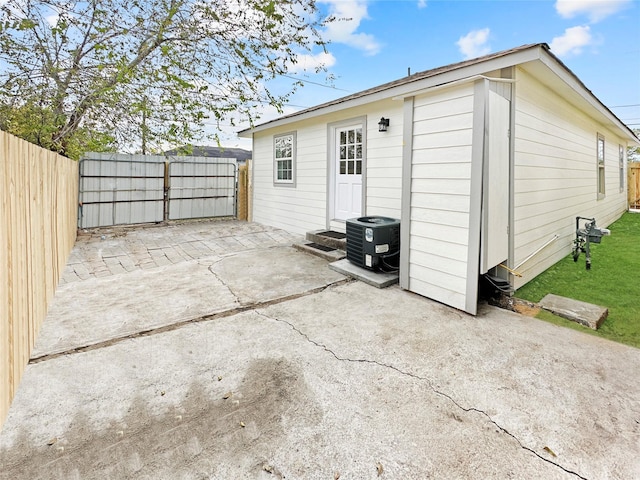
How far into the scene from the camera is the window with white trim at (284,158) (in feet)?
25.1

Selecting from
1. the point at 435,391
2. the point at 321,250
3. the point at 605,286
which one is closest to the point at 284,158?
the point at 321,250

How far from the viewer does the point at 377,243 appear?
4336mm

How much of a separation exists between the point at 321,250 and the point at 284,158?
3195 millimetres

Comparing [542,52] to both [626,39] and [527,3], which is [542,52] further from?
[626,39]

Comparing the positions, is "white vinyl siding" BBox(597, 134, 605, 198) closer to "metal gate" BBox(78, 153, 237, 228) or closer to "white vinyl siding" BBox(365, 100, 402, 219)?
"white vinyl siding" BBox(365, 100, 402, 219)

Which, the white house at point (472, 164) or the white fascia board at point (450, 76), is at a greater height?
the white fascia board at point (450, 76)

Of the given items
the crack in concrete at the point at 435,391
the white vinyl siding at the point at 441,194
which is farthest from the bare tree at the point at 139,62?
the crack in concrete at the point at 435,391

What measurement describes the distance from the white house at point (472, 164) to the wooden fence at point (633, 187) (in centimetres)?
896

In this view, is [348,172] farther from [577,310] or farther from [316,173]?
[577,310]

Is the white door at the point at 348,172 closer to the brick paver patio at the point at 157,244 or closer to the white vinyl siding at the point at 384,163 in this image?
the white vinyl siding at the point at 384,163

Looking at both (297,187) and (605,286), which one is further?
(297,187)

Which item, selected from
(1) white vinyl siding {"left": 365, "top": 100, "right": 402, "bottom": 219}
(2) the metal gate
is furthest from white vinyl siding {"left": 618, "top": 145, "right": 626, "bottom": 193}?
(2) the metal gate

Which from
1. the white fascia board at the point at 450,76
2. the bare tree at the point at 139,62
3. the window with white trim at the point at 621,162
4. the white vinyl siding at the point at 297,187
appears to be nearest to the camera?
the white fascia board at the point at 450,76

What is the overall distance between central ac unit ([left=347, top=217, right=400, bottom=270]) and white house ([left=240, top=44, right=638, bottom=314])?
14.0 inches
